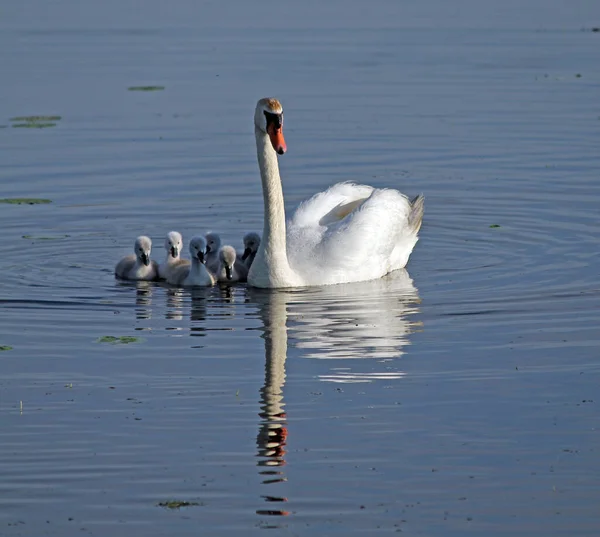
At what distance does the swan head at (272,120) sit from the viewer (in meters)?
14.2

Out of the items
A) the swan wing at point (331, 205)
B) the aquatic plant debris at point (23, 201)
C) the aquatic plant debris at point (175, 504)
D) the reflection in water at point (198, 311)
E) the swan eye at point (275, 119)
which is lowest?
the aquatic plant debris at point (175, 504)

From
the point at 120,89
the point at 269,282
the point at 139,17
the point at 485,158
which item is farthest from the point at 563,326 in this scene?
the point at 139,17

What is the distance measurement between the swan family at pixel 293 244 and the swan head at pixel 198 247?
10mm

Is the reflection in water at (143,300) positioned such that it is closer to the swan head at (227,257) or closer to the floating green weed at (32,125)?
the swan head at (227,257)

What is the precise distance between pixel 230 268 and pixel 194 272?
43 centimetres

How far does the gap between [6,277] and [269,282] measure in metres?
2.79

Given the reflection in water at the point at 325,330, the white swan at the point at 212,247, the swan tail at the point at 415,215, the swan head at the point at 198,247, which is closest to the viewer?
the reflection in water at the point at 325,330

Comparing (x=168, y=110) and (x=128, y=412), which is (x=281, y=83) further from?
(x=128, y=412)

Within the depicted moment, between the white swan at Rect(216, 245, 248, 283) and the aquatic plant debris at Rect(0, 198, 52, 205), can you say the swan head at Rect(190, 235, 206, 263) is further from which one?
the aquatic plant debris at Rect(0, 198, 52, 205)

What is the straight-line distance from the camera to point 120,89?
27.4 m

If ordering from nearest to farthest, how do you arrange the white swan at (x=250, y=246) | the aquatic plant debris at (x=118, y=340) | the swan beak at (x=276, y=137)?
1. the aquatic plant debris at (x=118, y=340)
2. the swan beak at (x=276, y=137)
3. the white swan at (x=250, y=246)

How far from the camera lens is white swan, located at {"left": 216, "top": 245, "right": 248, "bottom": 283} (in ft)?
49.2

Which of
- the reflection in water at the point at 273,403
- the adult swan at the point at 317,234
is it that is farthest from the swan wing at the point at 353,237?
the reflection in water at the point at 273,403

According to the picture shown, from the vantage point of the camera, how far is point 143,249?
49.1ft
